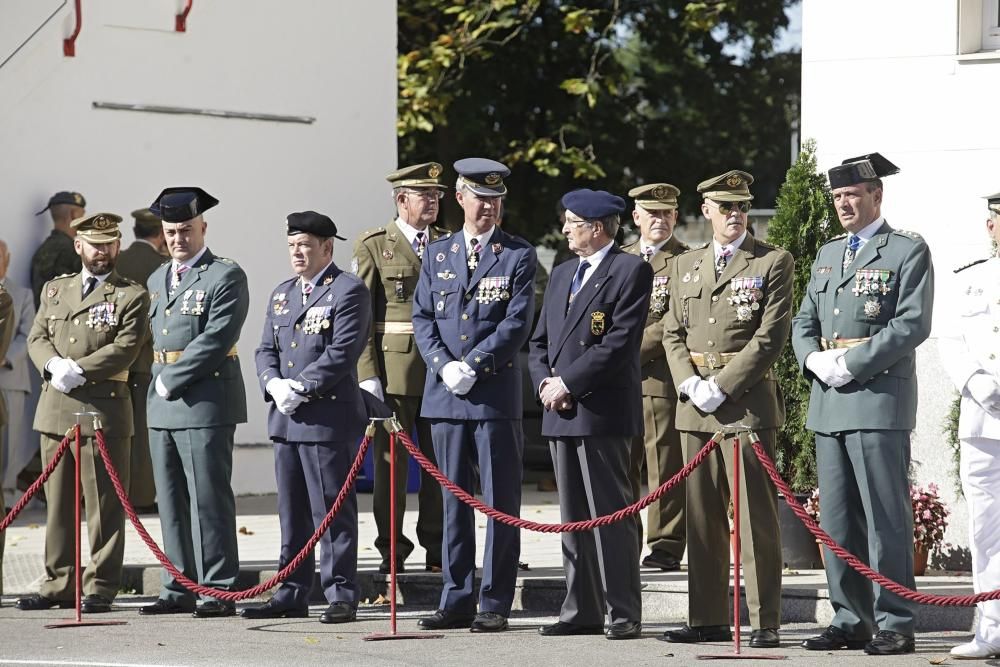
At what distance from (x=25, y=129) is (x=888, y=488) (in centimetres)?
782

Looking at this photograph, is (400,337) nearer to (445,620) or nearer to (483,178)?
(483,178)

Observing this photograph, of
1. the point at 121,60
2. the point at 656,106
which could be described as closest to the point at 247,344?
the point at 121,60

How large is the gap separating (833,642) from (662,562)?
2.10 meters

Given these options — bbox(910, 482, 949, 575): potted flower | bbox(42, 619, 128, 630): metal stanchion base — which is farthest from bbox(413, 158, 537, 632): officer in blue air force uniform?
bbox(910, 482, 949, 575): potted flower

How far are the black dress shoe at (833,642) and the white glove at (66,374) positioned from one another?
400 centimetres

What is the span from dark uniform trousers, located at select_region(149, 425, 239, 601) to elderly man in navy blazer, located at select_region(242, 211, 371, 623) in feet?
1.03

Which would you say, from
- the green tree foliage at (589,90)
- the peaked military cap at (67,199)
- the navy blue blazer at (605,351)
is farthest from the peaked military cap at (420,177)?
the green tree foliage at (589,90)

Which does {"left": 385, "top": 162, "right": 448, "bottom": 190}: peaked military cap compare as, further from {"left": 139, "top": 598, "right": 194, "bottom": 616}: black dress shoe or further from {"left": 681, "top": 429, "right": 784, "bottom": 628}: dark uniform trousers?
{"left": 139, "top": 598, "right": 194, "bottom": 616}: black dress shoe

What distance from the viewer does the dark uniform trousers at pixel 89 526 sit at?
9.93 meters

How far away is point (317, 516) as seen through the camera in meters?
9.45

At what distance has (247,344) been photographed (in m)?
14.9

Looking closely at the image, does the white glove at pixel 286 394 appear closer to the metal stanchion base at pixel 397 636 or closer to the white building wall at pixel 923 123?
the metal stanchion base at pixel 397 636

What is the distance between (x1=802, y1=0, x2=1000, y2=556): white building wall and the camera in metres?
10.5

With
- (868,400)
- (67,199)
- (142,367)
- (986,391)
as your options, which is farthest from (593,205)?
(67,199)
